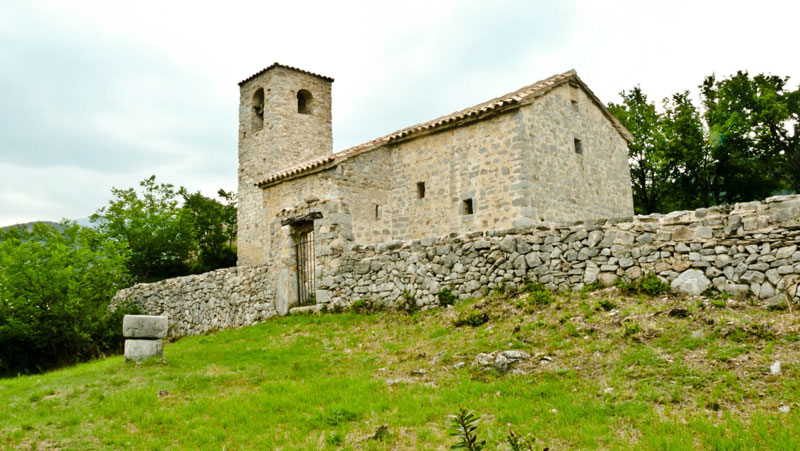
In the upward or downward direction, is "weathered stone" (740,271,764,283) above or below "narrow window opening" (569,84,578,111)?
below

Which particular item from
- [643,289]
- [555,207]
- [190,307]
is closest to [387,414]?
[643,289]

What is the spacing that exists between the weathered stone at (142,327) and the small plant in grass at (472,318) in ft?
18.8

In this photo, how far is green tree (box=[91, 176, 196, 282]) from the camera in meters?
29.0

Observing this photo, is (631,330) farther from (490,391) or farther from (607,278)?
(490,391)

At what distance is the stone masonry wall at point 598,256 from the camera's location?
7.68 meters

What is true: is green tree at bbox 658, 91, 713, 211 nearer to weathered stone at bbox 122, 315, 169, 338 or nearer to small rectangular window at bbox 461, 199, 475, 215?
small rectangular window at bbox 461, 199, 475, 215

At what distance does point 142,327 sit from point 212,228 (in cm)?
2235

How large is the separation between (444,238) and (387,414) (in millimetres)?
5707

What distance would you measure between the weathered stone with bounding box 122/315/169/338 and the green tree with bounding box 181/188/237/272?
19770mm

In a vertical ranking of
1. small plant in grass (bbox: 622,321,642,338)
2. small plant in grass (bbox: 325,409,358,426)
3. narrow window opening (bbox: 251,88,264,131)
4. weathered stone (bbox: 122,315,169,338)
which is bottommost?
small plant in grass (bbox: 325,409,358,426)

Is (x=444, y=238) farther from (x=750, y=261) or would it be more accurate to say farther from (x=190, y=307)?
(x=190, y=307)

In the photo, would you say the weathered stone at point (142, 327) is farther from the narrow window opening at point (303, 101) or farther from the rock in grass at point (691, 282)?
the narrow window opening at point (303, 101)

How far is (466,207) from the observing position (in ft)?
54.4

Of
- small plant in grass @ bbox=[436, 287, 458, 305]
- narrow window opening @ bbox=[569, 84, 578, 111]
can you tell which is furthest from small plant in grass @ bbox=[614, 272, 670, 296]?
narrow window opening @ bbox=[569, 84, 578, 111]
